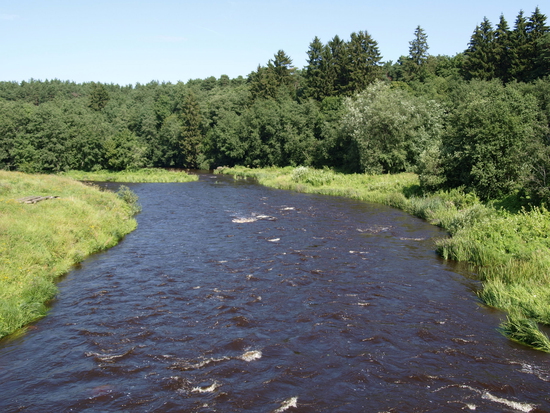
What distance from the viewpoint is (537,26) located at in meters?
68.8

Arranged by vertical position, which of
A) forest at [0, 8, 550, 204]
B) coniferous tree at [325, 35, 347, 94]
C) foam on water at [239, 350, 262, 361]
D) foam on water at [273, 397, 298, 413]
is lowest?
foam on water at [273, 397, 298, 413]

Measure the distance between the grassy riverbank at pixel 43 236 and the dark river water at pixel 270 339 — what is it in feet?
2.66

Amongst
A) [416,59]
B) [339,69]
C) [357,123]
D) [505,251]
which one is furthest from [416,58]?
[505,251]

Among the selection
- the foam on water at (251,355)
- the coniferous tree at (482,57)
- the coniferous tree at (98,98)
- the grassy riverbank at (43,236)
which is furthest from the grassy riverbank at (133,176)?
the coniferous tree at (98,98)

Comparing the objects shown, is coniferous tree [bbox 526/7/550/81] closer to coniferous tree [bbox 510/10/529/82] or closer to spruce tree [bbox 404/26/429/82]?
coniferous tree [bbox 510/10/529/82]

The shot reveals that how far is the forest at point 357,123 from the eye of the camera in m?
33.1

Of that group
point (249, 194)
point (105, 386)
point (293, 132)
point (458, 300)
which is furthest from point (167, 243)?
point (293, 132)

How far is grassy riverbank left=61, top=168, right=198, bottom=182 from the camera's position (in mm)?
73000

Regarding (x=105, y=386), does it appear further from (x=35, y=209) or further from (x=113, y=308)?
(x=35, y=209)

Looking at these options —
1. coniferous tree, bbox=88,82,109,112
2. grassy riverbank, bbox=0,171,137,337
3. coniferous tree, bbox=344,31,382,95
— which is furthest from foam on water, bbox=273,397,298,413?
coniferous tree, bbox=88,82,109,112

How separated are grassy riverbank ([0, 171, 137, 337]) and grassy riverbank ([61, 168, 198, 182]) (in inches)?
1343

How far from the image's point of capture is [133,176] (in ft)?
246

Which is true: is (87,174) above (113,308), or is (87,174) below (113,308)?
above

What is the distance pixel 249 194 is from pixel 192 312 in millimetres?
36193
